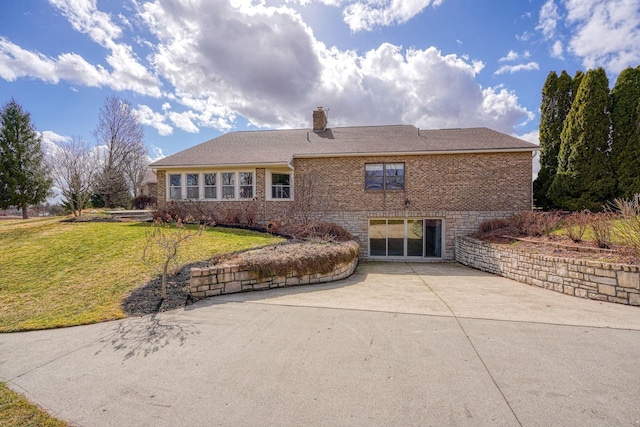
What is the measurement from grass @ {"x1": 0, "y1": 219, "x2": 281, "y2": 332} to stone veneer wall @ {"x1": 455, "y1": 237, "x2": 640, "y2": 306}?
27.3ft

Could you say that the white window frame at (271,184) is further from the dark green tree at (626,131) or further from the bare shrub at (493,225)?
the dark green tree at (626,131)

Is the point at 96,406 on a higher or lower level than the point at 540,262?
lower

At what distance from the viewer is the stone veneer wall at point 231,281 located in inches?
246

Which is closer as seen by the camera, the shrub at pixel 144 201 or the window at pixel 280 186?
the window at pixel 280 186

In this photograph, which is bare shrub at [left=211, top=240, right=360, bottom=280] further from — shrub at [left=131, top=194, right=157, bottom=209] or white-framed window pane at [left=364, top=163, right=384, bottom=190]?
shrub at [left=131, top=194, right=157, bottom=209]

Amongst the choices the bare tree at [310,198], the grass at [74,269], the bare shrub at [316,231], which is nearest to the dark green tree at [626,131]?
the bare shrub at [316,231]

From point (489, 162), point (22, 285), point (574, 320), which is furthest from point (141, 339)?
point (489, 162)

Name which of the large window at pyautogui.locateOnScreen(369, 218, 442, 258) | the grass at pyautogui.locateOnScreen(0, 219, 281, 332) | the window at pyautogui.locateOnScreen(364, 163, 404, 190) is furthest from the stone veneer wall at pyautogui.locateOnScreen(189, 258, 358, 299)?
the window at pyautogui.locateOnScreen(364, 163, 404, 190)

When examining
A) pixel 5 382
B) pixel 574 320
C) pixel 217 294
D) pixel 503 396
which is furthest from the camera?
pixel 217 294

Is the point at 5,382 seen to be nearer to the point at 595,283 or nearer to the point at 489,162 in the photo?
the point at 595,283

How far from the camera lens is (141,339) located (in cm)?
430

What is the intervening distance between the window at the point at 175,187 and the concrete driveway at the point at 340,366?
39.0 feet

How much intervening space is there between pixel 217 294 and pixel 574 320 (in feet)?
23.6

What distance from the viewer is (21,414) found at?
2697 mm
